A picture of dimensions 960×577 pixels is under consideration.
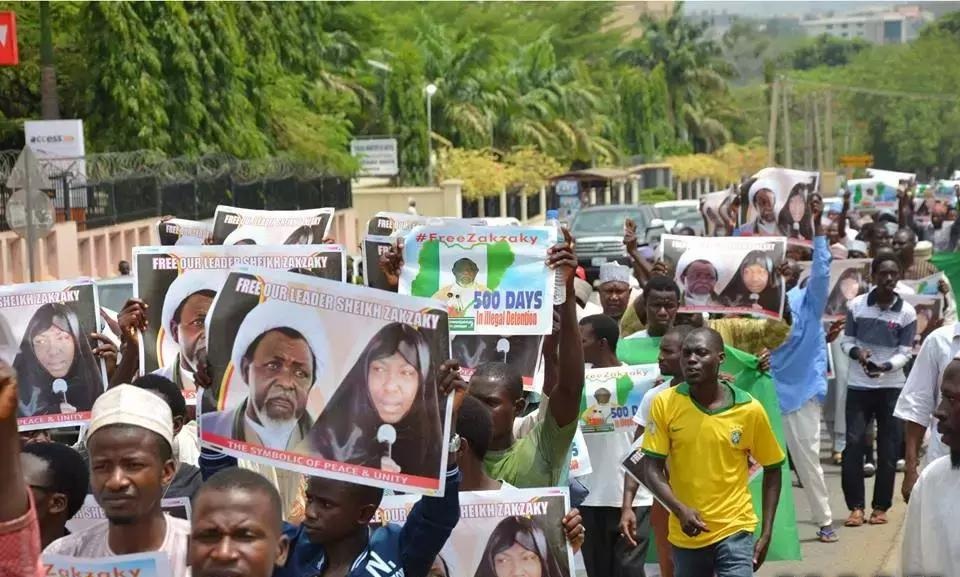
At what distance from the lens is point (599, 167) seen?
79125mm

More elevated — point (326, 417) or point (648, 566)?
point (326, 417)

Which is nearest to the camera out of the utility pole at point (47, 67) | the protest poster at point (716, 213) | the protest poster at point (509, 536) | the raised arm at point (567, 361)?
the protest poster at point (509, 536)

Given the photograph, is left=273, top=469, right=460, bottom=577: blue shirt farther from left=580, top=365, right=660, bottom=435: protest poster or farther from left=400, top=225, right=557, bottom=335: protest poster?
left=580, top=365, right=660, bottom=435: protest poster

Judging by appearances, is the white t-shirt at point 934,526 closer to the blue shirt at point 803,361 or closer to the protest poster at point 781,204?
the blue shirt at point 803,361

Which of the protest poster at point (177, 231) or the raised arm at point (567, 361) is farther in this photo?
the protest poster at point (177, 231)

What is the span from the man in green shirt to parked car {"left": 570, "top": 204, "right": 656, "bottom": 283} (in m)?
24.3

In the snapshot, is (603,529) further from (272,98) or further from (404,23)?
(404,23)

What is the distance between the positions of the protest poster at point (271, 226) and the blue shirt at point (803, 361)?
3045mm

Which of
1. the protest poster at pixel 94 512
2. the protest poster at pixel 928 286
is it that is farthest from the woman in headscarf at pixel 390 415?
the protest poster at pixel 928 286

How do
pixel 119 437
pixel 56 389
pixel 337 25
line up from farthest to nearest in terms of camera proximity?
pixel 337 25, pixel 56 389, pixel 119 437

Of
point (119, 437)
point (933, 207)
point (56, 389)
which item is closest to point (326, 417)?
point (119, 437)

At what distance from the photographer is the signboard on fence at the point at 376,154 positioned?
5100cm

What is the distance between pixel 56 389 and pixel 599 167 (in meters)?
72.3

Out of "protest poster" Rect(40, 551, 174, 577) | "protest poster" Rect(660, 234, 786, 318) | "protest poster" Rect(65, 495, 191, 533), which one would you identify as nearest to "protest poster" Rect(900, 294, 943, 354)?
"protest poster" Rect(660, 234, 786, 318)
